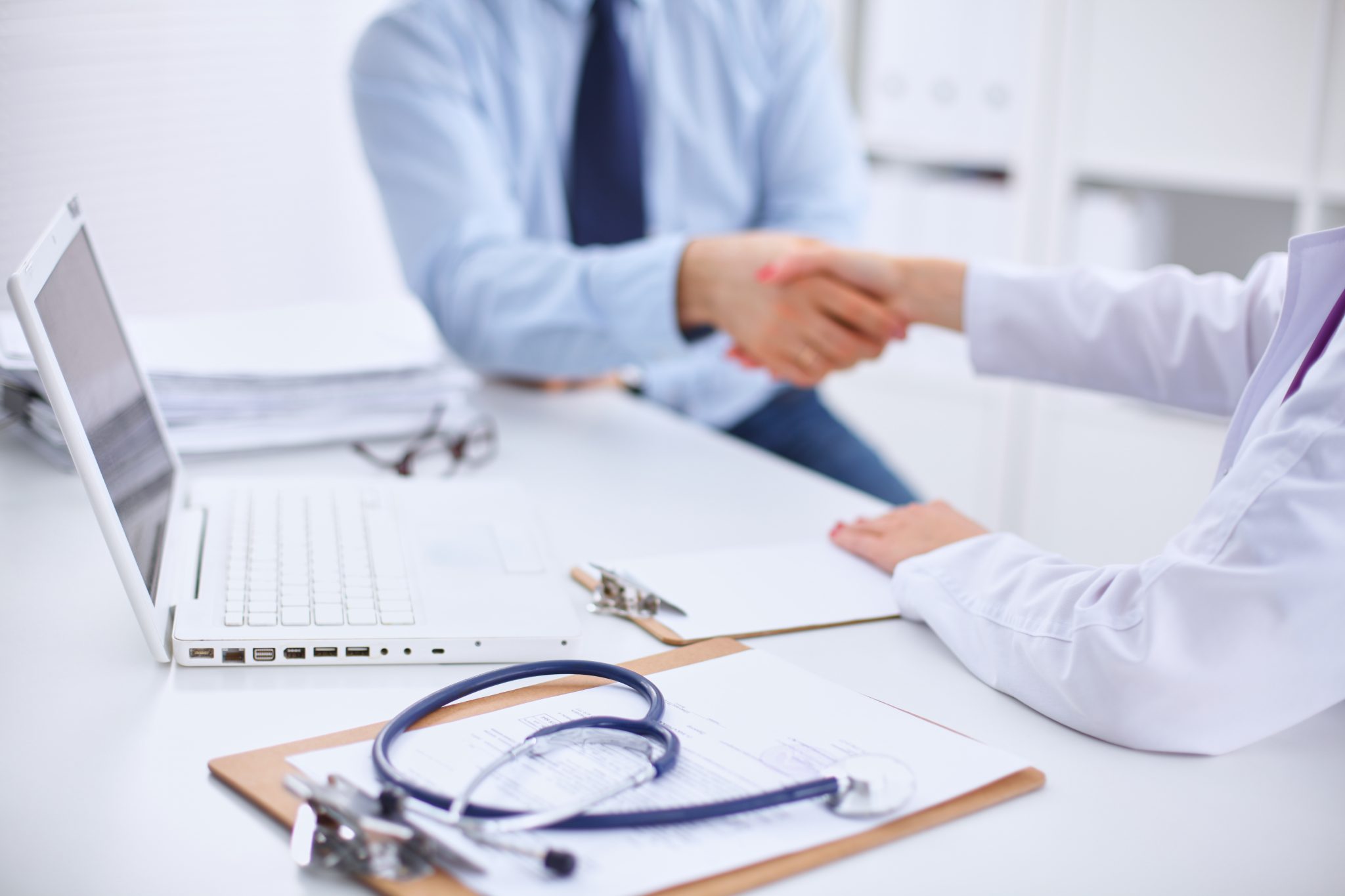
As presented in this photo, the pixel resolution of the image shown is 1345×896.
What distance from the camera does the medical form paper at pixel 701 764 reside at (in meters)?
0.54

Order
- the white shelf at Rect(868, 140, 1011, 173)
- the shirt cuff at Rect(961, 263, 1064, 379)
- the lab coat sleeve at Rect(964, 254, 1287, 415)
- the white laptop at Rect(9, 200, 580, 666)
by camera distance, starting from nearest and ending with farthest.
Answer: the white laptop at Rect(9, 200, 580, 666)
the lab coat sleeve at Rect(964, 254, 1287, 415)
the shirt cuff at Rect(961, 263, 1064, 379)
the white shelf at Rect(868, 140, 1011, 173)

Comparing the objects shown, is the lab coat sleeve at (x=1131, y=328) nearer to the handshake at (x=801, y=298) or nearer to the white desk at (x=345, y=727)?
the handshake at (x=801, y=298)

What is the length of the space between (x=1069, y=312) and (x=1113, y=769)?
0.60 meters

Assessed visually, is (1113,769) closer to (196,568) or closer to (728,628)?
(728,628)

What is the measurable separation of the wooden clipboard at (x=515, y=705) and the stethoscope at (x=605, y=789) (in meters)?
0.01

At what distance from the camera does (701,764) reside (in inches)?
24.7

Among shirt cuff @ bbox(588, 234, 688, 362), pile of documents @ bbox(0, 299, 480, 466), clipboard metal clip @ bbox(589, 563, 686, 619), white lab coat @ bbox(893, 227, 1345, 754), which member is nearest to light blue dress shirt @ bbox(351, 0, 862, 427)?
shirt cuff @ bbox(588, 234, 688, 362)

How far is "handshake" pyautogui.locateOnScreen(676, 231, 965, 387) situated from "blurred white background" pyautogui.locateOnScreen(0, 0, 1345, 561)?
106cm

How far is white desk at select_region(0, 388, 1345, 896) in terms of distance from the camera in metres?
0.57

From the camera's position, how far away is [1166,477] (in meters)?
2.20

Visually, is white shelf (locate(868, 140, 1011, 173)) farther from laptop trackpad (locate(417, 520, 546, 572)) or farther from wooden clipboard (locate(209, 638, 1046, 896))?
wooden clipboard (locate(209, 638, 1046, 896))

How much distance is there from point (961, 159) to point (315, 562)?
1.88 metres

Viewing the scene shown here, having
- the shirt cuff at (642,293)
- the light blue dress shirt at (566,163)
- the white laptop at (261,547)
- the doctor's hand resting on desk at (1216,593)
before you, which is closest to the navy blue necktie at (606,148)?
the light blue dress shirt at (566,163)

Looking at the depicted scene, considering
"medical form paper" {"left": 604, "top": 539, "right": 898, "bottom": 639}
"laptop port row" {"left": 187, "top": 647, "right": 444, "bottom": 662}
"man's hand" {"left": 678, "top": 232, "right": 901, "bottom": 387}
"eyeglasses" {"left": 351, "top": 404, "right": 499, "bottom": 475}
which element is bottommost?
"eyeglasses" {"left": 351, "top": 404, "right": 499, "bottom": 475}
